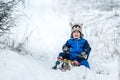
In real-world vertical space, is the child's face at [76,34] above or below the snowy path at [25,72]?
above

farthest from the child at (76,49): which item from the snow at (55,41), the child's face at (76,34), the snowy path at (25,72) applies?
the snowy path at (25,72)

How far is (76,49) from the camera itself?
856 cm

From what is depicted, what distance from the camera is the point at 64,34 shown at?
11898 millimetres

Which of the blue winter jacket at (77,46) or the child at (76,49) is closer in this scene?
the child at (76,49)

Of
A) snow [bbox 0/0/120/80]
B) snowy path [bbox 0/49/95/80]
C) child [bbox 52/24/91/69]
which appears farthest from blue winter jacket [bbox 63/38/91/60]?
snowy path [bbox 0/49/95/80]

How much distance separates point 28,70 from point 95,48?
14.0 ft

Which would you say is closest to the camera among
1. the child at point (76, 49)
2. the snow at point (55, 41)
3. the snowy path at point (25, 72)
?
the snowy path at point (25, 72)

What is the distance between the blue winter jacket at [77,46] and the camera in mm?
8398

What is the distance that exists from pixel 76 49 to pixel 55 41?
278 centimetres

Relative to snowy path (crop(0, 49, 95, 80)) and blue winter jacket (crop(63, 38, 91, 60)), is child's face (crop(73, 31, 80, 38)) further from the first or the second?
snowy path (crop(0, 49, 95, 80))

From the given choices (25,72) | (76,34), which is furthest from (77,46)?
(25,72)

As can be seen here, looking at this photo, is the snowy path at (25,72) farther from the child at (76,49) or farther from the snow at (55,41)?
the child at (76,49)

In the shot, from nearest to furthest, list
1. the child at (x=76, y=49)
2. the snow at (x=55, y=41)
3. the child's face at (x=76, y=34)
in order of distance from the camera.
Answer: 1. the snow at (x=55, y=41)
2. the child at (x=76, y=49)
3. the child's face at (x=76, y=34)

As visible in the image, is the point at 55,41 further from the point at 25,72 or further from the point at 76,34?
the point at 25,72
